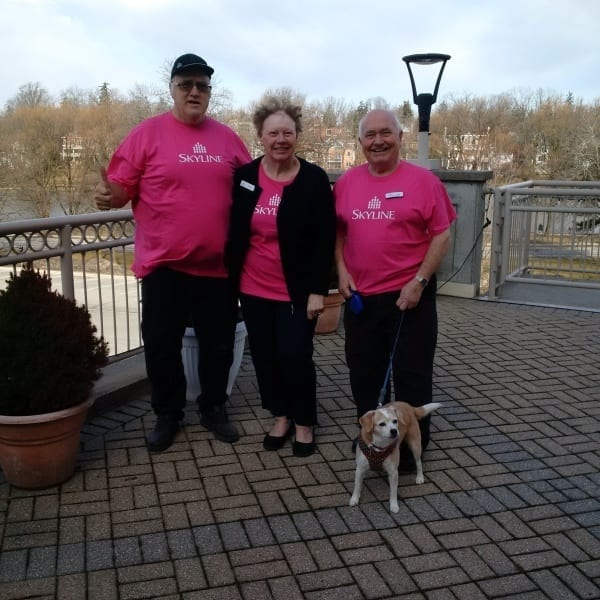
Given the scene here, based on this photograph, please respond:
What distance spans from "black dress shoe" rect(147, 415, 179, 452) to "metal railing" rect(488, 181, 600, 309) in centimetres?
506

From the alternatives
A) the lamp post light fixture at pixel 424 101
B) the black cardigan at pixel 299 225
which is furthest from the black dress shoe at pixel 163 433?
the lamp post light fixture at pixel 424 101

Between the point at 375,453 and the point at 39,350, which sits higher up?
the point at 39,350

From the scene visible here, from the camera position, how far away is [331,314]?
6.30m

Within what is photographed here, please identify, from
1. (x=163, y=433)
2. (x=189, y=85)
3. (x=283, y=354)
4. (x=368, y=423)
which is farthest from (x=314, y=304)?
(x=189, y=85)

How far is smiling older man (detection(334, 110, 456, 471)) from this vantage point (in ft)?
11.0

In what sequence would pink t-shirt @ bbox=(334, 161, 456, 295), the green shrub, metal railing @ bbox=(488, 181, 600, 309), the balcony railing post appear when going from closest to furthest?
the green shrub
pink t-shirt @ bbox=(334, 161, 456, 295)
the balcony railing post
metal railing @ bbox=(488, 181, 600, 309)

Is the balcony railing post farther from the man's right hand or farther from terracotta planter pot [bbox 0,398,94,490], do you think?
terracotta planter pot [bbox 0,398,94,490]

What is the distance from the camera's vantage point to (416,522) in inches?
122

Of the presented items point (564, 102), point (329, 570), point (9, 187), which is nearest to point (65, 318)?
point (329, 570)

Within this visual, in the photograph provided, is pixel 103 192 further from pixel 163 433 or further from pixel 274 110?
pixel 163 433

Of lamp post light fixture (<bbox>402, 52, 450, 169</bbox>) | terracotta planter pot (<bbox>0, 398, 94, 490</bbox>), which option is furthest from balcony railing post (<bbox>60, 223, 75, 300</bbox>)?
lamp post light fixture (<bbox>402, 52, 450, 169</bbox>)

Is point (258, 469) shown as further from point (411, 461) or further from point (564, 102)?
point (564, 102)

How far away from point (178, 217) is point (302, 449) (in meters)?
1.47

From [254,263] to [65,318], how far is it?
39.8 inches
